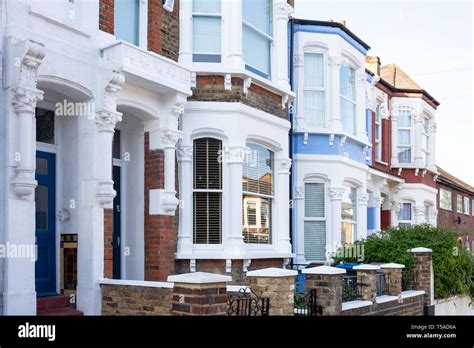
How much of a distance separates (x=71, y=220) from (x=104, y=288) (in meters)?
0.93

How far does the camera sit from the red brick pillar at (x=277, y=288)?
6770mm

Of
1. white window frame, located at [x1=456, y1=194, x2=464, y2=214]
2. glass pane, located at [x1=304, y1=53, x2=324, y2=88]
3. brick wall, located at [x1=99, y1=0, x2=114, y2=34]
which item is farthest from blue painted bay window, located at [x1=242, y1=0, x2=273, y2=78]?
white window frame, located at [x1=456, y1=194, x2=464, y2=214]

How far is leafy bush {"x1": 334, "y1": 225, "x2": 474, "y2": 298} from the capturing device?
37.0 feet

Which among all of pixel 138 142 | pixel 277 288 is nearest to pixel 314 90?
pixel 138 142

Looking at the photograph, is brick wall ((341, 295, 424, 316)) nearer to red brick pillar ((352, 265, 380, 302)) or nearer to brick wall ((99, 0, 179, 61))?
red brick pillar ((352, 265, 380, 302))

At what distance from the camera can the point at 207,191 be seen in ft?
31.7

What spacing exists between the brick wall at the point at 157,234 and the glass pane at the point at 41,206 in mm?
1572

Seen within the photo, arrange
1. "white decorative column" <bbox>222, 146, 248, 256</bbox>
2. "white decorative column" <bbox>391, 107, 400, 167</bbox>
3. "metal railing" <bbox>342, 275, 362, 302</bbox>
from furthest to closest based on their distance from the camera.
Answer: "white decorative column" <bbox>391, 107, 400, 167</bbox> → "white decorative column" <bbox>222, 146, 248, 256</bbox> → "metal railing" <bbox>342, 275, 362, 302</bbox>

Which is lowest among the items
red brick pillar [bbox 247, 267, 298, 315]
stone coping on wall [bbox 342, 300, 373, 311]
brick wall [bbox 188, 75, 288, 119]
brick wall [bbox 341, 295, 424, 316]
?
brick wall [bbox 341, 295, 424, 316]

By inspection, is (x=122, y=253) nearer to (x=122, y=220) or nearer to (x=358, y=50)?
(x=122, y=220)

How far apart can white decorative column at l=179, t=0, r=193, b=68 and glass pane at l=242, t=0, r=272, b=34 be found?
107 cm

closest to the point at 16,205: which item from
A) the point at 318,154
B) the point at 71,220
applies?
the point at 71,220

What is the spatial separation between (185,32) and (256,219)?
3.16 m
